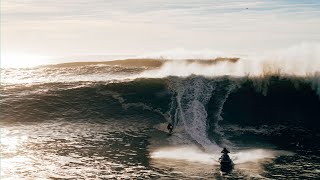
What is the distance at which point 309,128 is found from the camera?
154 feet

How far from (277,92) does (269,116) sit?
8074 mm

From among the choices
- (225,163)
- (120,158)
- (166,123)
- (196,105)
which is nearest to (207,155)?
(225,163)

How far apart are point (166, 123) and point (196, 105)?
6.02 metres

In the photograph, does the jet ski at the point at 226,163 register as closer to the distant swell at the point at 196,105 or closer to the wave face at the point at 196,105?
the wave face at the point at 196,105

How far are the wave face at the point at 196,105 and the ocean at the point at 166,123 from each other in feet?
0.39

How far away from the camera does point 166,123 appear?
162 ft

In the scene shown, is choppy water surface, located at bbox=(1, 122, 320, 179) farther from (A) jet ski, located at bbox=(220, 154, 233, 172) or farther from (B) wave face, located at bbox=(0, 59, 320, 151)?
(B) wave face, located at bbox=(0, 59, 320, 151)

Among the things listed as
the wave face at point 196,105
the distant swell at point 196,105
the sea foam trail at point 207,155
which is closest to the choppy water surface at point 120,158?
the sea foam trail at point 207,155

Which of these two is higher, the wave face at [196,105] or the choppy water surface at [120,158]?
the wave face at [196,105]

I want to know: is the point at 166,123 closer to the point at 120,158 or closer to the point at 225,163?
the point at 120,158

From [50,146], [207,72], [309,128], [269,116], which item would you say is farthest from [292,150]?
[207,72]

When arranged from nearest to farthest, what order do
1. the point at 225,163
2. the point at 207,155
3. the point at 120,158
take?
the point at 225,163 → the point at 120,158 → the point at 207,155

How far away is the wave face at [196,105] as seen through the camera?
4591cm

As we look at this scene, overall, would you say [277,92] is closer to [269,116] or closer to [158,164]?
[269,116]
